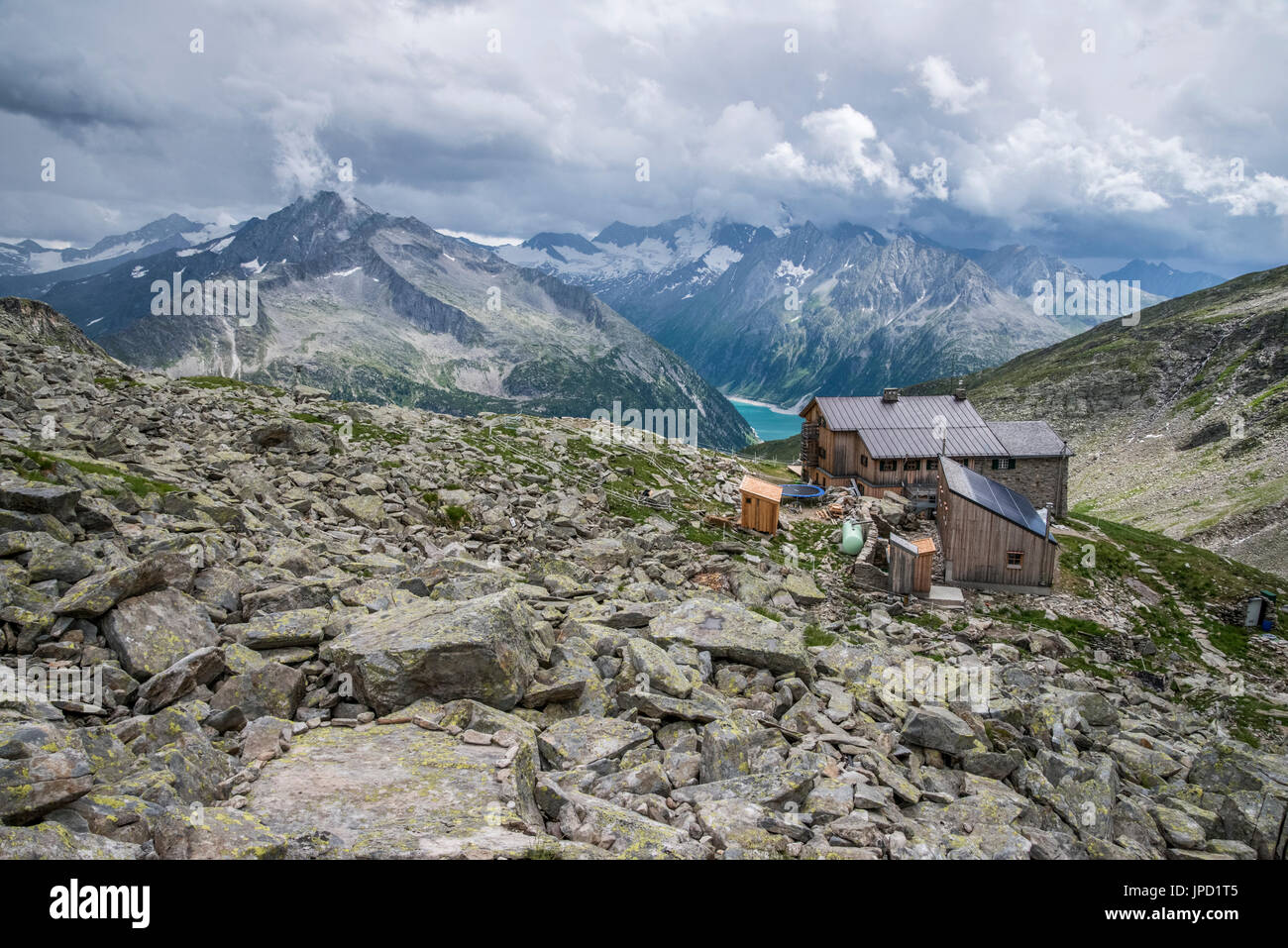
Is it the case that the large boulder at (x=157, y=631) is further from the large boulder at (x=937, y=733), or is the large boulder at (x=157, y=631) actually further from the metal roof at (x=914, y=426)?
the metal roof at (x=914, y=426)

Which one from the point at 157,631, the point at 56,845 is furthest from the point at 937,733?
the point at 157,631

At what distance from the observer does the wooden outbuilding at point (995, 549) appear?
38000 millimetres

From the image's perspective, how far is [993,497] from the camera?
131 ft

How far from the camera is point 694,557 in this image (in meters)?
31.5

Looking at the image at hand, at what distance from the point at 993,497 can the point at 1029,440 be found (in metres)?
22.7

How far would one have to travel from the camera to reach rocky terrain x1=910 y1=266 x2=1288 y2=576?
6138 centimetres

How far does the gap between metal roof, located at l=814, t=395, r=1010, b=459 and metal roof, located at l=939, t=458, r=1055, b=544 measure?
1524cm

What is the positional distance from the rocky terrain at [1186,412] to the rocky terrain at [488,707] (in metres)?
43.3

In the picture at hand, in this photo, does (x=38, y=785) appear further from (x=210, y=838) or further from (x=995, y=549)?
(x=995, y=549)
